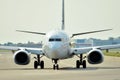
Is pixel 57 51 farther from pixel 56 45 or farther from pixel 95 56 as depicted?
pixel 95 56

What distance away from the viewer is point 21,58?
36.8 m

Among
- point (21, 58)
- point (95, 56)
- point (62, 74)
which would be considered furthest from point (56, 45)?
point (62, 74)

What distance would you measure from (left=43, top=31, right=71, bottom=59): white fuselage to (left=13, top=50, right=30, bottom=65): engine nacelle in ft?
5.57

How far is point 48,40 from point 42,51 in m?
2.54

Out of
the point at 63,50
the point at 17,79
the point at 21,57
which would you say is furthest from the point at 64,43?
the point at 17,79

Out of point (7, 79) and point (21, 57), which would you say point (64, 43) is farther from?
point (7, 79)

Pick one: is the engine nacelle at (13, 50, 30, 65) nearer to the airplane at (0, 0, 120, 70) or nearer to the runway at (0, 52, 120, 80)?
the airplane at (0, 0, 120, 70)

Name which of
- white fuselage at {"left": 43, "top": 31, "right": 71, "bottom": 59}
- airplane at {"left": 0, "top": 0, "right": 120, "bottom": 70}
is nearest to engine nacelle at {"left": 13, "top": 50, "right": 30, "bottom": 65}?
airplane at {"left": 0, "top": 0, "right": 120, "bottom": 70}

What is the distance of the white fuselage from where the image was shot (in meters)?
34.3

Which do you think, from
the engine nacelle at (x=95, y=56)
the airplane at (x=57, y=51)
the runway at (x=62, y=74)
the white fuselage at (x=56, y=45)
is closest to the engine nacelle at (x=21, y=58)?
the airplane at (x=57, y=51)

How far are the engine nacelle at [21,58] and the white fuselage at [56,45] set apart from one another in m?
1.70

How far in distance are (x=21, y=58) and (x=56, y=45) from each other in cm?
385

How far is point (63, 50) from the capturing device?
35.3 meters

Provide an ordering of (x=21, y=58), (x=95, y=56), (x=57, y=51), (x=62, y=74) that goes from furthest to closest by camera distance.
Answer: (x=21, y=58) → (x=95, y=56) → (x=57, y=51) → (x=62, y=74)
